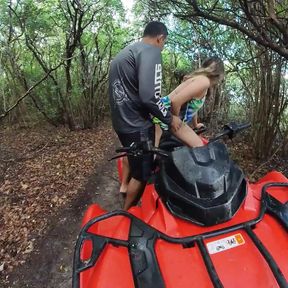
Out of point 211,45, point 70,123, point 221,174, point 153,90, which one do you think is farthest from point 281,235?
point 70,123

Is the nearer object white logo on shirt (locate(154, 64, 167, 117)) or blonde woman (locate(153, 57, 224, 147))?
white logo on shirt (locate(154, 64, 167, 117))

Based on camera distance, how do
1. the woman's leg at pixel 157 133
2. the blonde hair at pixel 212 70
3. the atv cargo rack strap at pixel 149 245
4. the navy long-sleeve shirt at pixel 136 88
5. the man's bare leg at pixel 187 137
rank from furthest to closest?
the woman's leg at pixel 157 133 < the blonde hair at pixel 212 70 < the man's bare leg at pixel 187 137 < the navy long-sleeve shirt at pixel 136 88 < the atv cargo rack strap at pixel 149 245

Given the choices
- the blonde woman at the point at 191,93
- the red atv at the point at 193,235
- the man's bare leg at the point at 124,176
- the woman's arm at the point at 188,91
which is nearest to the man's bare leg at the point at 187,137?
the blonde woman at the point at 191,93

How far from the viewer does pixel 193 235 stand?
1827 millimetres

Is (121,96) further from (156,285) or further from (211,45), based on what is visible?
(211,45)

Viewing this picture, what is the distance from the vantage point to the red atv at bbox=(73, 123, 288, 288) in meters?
1.65

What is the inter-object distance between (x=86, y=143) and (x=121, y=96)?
17.1ft

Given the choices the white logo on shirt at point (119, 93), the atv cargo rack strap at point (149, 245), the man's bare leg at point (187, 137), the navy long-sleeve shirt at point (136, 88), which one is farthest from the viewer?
the white logo on shirt at point (119, 93)

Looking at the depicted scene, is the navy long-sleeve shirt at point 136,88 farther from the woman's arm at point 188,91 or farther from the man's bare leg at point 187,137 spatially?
the woman's arm at point 188,91

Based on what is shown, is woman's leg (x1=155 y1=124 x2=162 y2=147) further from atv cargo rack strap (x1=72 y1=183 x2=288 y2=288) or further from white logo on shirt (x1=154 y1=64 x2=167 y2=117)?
atv cargo rack strap (x1=72 y1=183 x2=288 y2=288)

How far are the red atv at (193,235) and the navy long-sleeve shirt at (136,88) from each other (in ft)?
1.74

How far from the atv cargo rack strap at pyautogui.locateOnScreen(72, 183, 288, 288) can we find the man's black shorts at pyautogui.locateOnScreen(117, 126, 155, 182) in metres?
0.78

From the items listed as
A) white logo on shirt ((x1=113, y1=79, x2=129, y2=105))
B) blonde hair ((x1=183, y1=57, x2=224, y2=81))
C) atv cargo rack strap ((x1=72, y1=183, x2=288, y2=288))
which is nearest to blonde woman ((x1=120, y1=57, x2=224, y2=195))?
blonde hair ((x1=183, y1=57, x2=224, y2=81))

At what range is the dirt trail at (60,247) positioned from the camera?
3277 millimetres
